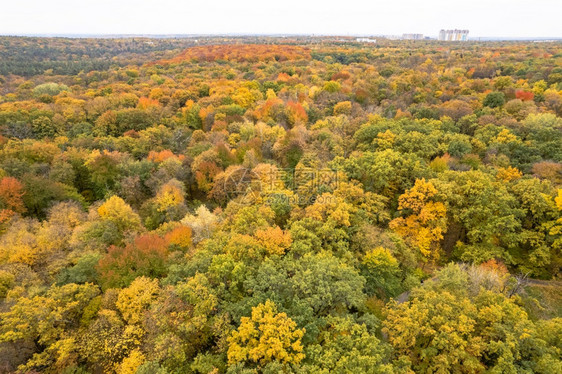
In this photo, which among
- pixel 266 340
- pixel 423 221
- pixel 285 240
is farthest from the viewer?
pixel 423 221

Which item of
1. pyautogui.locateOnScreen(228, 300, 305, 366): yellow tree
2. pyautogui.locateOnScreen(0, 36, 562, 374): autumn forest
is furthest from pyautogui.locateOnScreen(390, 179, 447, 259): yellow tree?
pyautogui.locateOnScreen(228, 300, 305, 366): yellow tree

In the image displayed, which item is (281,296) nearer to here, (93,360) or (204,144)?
(93,360)

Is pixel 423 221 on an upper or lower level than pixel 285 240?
lower

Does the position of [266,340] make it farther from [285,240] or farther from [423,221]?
[423,221]

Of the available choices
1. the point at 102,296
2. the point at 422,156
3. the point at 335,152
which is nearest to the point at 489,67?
the point at 422,156

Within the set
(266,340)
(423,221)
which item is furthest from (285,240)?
(423,221)

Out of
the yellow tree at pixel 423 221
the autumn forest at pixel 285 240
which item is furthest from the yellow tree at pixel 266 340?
the yellow tree at pixel 423 221
